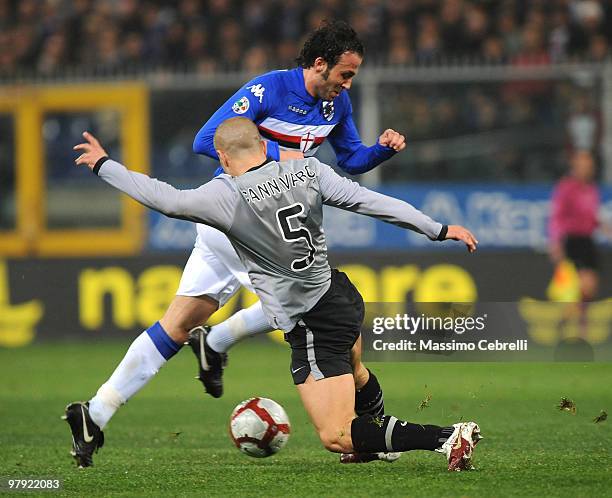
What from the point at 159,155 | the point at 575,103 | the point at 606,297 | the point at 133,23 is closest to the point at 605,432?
the point at 606,297

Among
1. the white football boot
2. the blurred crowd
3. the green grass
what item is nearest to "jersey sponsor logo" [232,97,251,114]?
the green grass

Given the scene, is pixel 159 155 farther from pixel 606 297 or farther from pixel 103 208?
pixel 606 297

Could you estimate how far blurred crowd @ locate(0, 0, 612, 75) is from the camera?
1518 cm

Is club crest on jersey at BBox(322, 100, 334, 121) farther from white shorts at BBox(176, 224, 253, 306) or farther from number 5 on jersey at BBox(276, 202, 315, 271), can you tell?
number 5 on jersey at BBox(276, 202, 315, 271)

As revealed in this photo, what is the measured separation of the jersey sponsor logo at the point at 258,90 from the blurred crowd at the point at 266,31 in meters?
7.97

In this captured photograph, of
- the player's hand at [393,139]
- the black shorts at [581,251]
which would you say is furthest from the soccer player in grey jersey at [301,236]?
the black shorts at [581,251]

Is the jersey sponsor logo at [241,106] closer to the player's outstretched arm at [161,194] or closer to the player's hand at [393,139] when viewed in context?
the player's hand at [393,139]

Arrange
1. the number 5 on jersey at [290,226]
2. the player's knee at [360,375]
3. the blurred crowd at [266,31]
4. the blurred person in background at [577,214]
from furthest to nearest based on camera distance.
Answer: the blurred crowd at [266,31], the blurred person in background at [577,214], the player's knee at [360,375], the number 5 on jersey at [290,226]

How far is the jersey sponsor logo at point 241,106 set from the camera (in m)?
6.85

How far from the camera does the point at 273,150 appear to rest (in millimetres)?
6879

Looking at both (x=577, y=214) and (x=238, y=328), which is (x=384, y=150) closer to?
(x=238, y=328)

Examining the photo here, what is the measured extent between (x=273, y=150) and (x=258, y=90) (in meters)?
0.37

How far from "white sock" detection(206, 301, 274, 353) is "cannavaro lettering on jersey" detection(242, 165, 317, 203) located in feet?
5.28

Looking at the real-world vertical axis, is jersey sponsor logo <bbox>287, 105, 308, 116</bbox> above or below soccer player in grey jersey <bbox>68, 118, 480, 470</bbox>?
above
